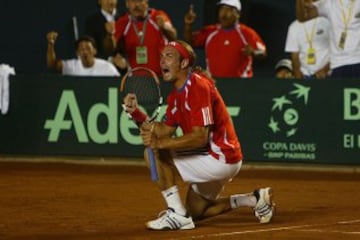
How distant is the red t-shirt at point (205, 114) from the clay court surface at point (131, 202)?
2.06ft

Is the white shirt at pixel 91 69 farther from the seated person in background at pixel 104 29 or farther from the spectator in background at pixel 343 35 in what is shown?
the spectator in background at pixel 343 35

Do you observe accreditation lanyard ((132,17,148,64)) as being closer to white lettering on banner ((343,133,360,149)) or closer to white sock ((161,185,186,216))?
white lettering on banner ((343,133,360,149))

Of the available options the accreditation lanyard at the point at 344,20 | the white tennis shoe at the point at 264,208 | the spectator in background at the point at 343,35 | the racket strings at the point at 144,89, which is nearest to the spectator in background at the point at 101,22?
the spectator in background at the point at 343,35

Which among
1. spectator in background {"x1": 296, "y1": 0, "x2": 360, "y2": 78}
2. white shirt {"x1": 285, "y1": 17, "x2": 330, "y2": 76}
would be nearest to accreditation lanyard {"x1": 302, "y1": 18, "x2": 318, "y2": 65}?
white shirt {"x1": 285, "y1": 17, "x2": 330, "y2": 76}

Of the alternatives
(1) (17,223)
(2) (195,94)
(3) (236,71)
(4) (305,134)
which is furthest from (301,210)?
(3) (236,71)

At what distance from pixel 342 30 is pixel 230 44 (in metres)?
1.69

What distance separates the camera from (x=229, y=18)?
14.0 metres

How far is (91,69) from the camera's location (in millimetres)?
14570

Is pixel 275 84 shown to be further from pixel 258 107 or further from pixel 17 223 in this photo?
pixel 17 223

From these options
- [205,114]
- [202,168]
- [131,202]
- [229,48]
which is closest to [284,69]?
[229,48]

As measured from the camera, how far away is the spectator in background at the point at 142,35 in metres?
13.9

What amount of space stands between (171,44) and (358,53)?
204 inches

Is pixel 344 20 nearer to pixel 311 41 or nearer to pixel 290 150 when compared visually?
pixel 311 41

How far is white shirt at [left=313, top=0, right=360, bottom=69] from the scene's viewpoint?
12875 mm
